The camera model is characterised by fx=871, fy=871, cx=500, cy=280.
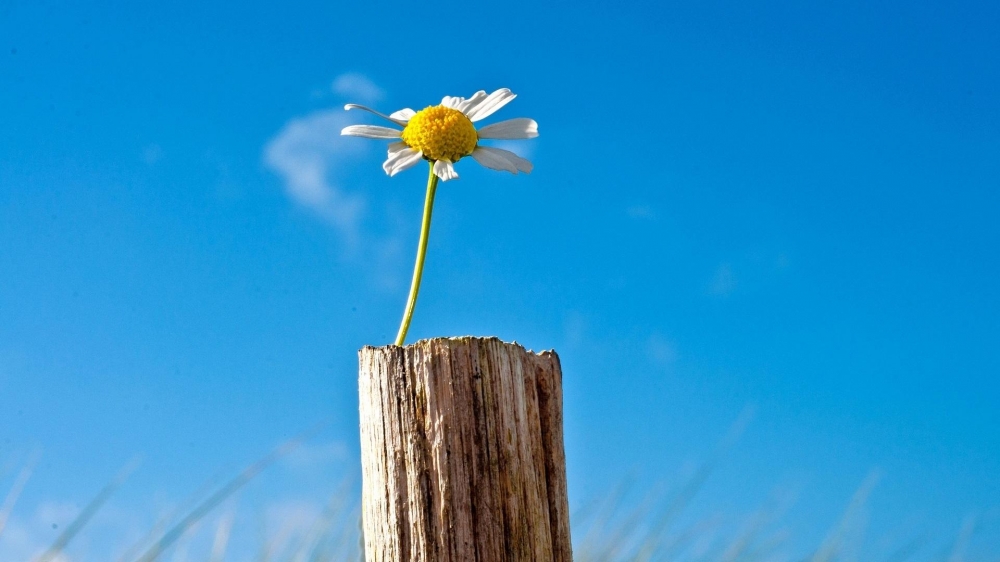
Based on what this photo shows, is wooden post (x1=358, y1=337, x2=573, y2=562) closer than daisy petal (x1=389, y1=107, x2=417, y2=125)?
Yes

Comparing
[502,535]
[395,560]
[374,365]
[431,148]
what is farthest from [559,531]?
[431,148]

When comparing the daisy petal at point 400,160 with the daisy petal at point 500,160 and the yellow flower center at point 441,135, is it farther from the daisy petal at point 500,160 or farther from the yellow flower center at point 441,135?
the daisy petal at point 500,160

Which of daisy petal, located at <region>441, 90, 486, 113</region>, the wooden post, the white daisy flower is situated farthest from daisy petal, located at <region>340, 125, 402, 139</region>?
the wooden post

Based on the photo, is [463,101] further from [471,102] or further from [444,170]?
[444,170]

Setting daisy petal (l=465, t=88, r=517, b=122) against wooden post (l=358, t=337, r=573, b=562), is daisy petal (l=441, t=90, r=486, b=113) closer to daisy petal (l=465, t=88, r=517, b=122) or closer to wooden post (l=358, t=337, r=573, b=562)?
daisy petal (l=465, t=88, r=517, b=122)

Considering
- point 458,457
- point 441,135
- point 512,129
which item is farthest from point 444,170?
point 458,457

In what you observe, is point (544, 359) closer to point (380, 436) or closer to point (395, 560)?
point (380, 436)
